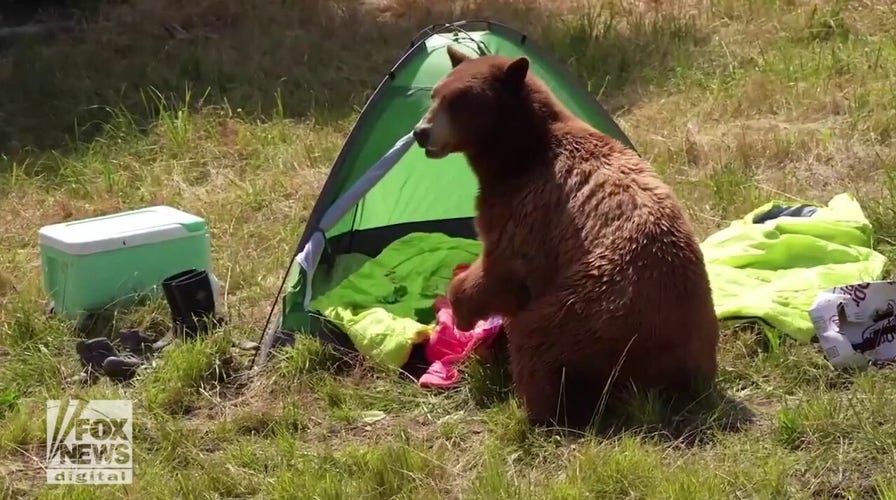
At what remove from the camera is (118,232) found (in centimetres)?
488

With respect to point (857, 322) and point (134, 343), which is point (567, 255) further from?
point (134, 343)

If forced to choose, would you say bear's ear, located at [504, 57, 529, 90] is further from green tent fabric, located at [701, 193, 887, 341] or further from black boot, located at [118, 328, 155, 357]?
black boot, located at [118, 328, 155, 357]

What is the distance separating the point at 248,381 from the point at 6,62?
5.19 metres

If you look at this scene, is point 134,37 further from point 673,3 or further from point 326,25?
point 673,3

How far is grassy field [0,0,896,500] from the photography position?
3436 mm

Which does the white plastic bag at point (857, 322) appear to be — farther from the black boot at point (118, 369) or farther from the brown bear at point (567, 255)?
the black boot at point (118, 369)

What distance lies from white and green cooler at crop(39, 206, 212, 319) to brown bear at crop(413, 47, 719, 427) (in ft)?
5.35

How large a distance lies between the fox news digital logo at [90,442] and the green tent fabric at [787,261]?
2220mm

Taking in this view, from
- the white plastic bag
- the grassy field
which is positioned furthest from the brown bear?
the white plastic bag

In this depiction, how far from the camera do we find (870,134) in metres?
6.40

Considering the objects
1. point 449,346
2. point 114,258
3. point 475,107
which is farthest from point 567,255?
point 114,258

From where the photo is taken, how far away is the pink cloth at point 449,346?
4070 mm

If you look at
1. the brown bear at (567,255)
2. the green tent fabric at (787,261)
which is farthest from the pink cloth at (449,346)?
the green tent fabric at (787,261)

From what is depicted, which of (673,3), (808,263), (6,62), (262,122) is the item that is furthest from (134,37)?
(808,263)
